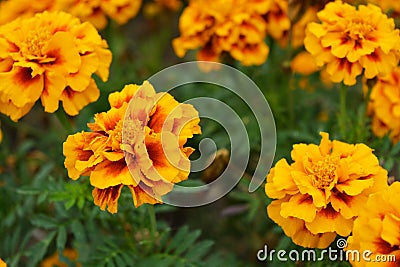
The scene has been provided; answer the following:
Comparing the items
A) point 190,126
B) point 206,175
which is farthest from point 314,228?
point 206,175

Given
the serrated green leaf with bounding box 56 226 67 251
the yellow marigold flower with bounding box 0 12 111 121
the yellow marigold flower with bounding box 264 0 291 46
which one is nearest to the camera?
the yellow marigold flower with bounding box 0 12 111 121

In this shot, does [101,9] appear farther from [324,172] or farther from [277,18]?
[324,172]

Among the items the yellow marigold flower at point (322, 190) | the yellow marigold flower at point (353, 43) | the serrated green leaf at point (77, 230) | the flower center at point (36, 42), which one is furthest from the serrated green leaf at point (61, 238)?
the yellow marigold flower at point (353, 43)

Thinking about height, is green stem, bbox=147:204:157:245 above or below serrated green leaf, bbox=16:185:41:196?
below

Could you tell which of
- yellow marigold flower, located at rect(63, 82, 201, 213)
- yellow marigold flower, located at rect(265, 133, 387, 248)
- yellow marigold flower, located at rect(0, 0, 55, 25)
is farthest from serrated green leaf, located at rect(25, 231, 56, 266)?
yellow marigold flower, located at rect(0, 0, 55, 25)

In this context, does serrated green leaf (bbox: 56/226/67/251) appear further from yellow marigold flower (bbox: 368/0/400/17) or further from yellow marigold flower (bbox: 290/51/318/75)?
yellow marigold flower (bbox: 368/0/400/17)

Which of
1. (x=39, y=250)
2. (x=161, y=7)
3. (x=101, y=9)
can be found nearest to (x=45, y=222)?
(x=39, y=250)

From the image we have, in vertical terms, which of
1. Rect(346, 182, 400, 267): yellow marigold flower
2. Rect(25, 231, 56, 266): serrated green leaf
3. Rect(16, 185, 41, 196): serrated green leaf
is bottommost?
Rect(346, 182, 400, 267): yellow marigold flower
